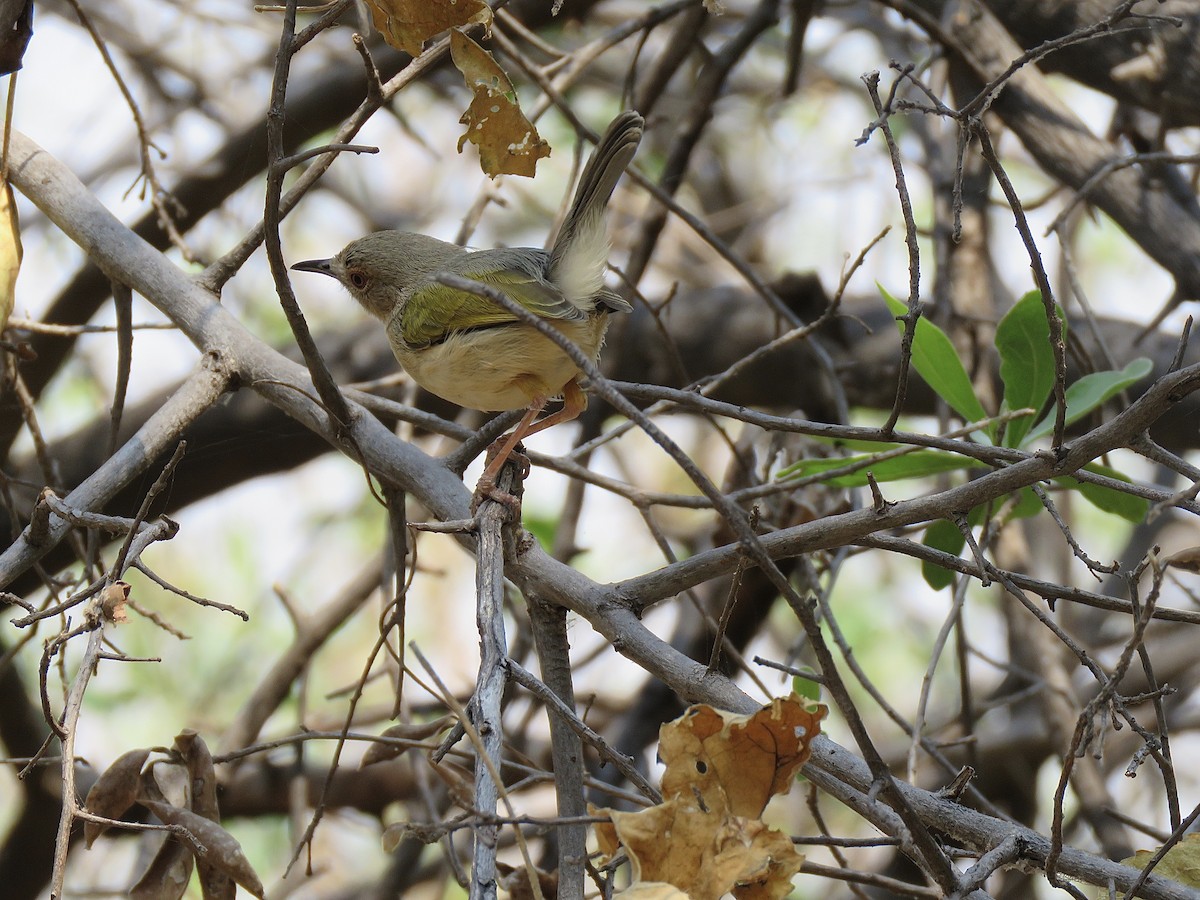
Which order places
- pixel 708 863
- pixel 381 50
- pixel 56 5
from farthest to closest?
pixel 56 5, pixel 381 50, pixel 708 863

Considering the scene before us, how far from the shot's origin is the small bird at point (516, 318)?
3162mm

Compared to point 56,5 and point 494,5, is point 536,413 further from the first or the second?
point 56,5

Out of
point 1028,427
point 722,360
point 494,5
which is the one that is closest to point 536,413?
point 494,5

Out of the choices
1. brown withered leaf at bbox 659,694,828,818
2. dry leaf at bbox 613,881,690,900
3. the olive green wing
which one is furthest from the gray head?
dry leaf at bbox 613,881,690,900

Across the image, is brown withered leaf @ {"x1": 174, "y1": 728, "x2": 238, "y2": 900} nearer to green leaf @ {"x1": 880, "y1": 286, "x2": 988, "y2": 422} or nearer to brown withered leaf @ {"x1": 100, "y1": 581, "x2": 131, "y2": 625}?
brown withered leaf @ {"x1": 100, "y1": 581, "x2": 131, "y2": 625}

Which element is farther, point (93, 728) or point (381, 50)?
point (93, 728)

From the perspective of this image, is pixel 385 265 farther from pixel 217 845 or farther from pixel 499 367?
pixel 217 845

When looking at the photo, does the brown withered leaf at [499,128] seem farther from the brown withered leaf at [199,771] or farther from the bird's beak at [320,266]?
the brown withered leaf at [199,771]

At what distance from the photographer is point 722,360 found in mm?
5387

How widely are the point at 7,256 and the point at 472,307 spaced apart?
4.18ft

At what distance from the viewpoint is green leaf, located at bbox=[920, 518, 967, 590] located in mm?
3213

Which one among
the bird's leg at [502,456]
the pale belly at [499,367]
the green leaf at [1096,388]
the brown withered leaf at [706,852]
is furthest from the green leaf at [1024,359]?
the brown withered leaf at [706,852]

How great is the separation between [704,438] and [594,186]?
171 inches

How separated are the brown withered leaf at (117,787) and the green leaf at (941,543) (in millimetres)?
2193
